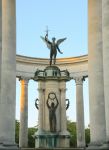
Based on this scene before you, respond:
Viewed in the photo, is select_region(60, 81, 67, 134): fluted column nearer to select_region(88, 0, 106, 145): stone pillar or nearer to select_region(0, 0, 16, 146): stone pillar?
select_region(0, 0, 16, 146): stone pillar

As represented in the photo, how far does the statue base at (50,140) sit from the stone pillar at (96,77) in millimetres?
30990

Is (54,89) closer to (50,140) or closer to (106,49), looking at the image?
(50,140)

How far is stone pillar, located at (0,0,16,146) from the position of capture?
115812mm

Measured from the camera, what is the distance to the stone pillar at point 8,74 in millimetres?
115812

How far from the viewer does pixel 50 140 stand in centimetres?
14138

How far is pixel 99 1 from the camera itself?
4646 inches

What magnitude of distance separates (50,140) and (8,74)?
34.0 m

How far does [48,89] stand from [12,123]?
3358 centimetres

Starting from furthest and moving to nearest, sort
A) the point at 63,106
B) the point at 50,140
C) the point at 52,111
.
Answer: the point at 63,106, the point at 52,111, the point at 50,140

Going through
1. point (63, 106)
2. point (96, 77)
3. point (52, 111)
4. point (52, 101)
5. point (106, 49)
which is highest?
point (106, 49)

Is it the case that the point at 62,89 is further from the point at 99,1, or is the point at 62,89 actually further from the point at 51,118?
the point at 99,1

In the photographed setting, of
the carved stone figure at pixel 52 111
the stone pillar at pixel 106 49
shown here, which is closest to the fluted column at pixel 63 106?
the carved stone figure at pixel 52 111

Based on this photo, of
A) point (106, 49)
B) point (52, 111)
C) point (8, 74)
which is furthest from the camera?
point (52, 111)

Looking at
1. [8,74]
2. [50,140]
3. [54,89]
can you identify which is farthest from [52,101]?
[8,74]
